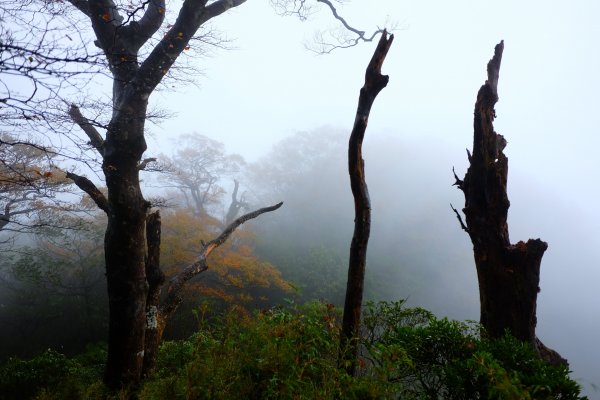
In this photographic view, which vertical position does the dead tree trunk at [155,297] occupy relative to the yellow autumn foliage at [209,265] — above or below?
below

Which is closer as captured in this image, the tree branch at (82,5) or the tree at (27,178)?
the tree at (27,178)

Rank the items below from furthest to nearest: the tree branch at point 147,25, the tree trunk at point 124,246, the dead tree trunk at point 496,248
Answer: the tree branch at point 147,25 → the tree trunk at point 124,246 → the dead tree trunk at point 496,248

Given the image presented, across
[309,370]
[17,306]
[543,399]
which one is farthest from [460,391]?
[17,306]

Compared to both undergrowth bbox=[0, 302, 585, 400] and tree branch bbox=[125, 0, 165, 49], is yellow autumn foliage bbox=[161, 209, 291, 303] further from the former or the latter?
undergrowth bbox=[0, 302, 585, 400]

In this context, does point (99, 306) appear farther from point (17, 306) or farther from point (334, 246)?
point (334, 246)

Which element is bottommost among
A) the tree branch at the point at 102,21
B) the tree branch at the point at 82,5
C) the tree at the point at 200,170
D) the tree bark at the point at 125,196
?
the tree bark at the point at 125,196

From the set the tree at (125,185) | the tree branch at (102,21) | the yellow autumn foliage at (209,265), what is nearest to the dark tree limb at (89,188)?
the tree at (125,185)

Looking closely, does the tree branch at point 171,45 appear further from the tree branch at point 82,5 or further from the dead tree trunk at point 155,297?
the dead tree trunk at point 155,297

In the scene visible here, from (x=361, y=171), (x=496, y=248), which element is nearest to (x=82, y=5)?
(x=361, y=171)

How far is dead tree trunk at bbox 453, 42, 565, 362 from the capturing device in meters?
3.52

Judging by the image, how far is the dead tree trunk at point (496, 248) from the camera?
352cm

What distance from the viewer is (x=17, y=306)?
12734mm

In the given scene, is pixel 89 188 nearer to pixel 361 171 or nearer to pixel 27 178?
pixel 27 178

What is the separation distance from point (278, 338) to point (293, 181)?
28250 millimetres
